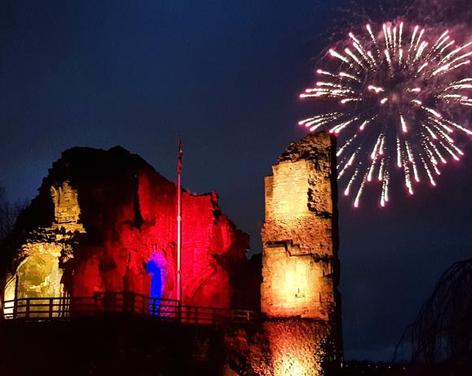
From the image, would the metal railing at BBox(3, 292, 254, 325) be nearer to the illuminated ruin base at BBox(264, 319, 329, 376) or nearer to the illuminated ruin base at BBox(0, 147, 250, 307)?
the illuminated ruin base at BBox(264, 319, 329, 376)

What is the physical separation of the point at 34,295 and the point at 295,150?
15070mm

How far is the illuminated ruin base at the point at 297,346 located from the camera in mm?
30828

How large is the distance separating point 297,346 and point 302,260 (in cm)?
390

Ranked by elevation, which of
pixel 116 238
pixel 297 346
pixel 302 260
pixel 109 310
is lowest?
pixel 297 346

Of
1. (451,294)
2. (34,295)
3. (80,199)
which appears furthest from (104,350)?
(451,294)

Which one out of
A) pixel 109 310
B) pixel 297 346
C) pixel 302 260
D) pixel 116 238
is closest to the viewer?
pixel 109 310

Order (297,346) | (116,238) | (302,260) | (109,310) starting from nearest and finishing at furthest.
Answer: (109,310) → (297,346) → (302,260) → (116,238)

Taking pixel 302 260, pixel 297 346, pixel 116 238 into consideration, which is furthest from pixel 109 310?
pixel 116 238

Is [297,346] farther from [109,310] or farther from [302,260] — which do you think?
[109,310]

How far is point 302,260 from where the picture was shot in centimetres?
3269

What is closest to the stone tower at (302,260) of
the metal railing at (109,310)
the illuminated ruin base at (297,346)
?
the illuminated ruin base at (297,346)

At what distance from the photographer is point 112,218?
41312 millimetres

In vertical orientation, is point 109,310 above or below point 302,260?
below

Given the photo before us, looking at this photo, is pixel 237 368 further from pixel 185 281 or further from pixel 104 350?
pixel 185 281
